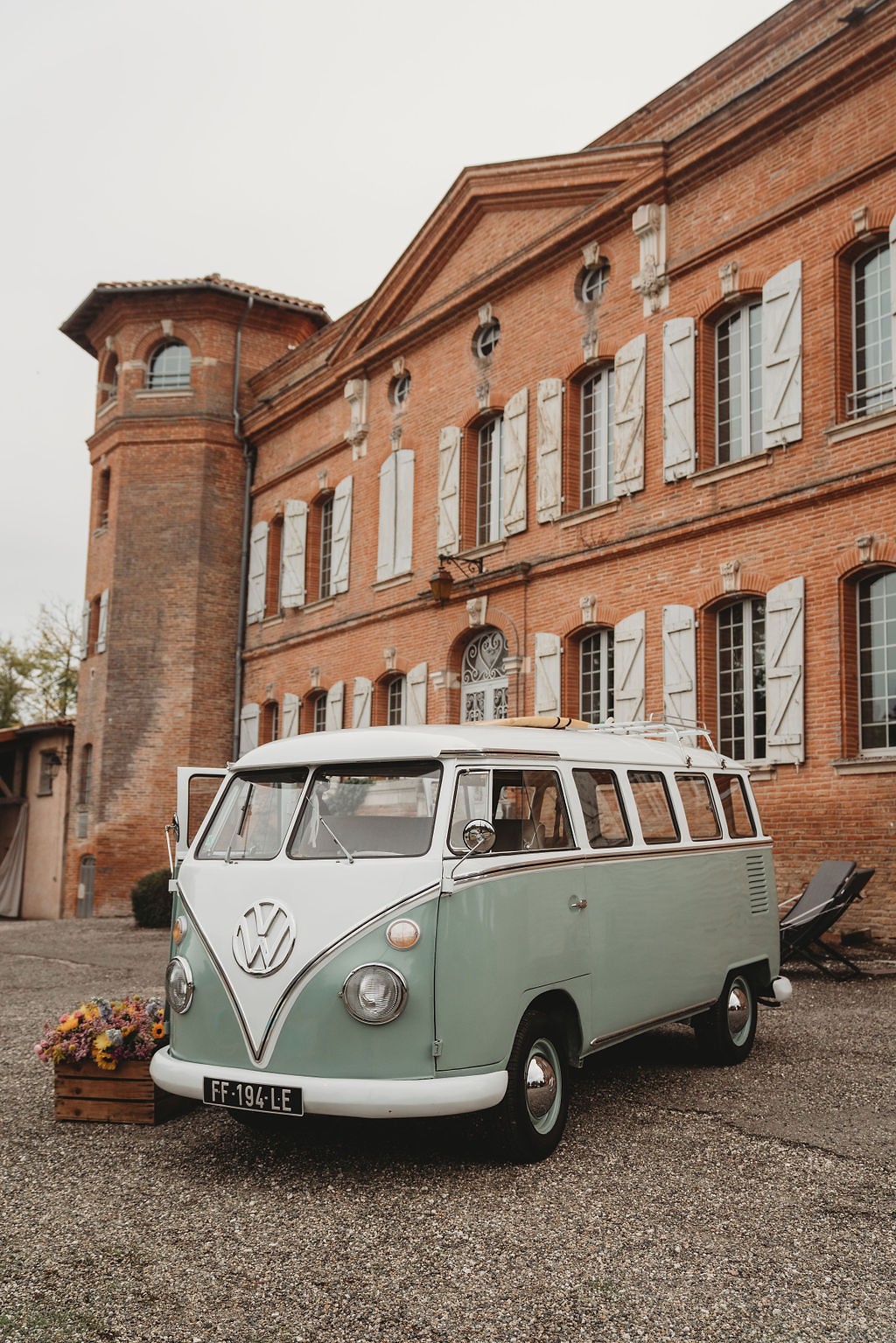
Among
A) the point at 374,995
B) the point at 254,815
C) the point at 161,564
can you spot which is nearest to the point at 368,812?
the point at 254,815

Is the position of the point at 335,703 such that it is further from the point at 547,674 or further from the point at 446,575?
the point at 547,674

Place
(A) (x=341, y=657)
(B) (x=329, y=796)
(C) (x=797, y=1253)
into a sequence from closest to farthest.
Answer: (C) (x=797, y=1253)
(B) (x=329, y=796)
(A) (x=341, y=657)

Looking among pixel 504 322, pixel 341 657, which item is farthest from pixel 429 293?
pixel 341 657

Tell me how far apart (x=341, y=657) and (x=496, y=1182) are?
54.5 feet

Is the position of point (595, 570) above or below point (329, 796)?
above

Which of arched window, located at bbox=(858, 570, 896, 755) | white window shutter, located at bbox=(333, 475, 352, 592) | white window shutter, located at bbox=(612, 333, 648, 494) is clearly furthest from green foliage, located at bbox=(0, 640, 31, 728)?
arched window, located at bbox=(858, 570, 896, 755)

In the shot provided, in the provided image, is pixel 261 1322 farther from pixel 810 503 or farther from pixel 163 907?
pixel 163 907

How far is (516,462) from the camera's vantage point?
17484 millimetres

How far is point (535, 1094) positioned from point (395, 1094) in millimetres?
853

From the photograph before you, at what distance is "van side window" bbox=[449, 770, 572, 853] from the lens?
5.52m

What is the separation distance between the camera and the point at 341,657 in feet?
70.0

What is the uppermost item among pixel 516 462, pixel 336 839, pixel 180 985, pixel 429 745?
pixel 516 462

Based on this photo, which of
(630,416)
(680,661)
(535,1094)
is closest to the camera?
(535,1094)

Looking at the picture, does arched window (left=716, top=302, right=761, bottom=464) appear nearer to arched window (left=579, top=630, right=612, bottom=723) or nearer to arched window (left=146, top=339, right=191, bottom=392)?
arched window (left=579, top=630, right=612, bottom=723)
